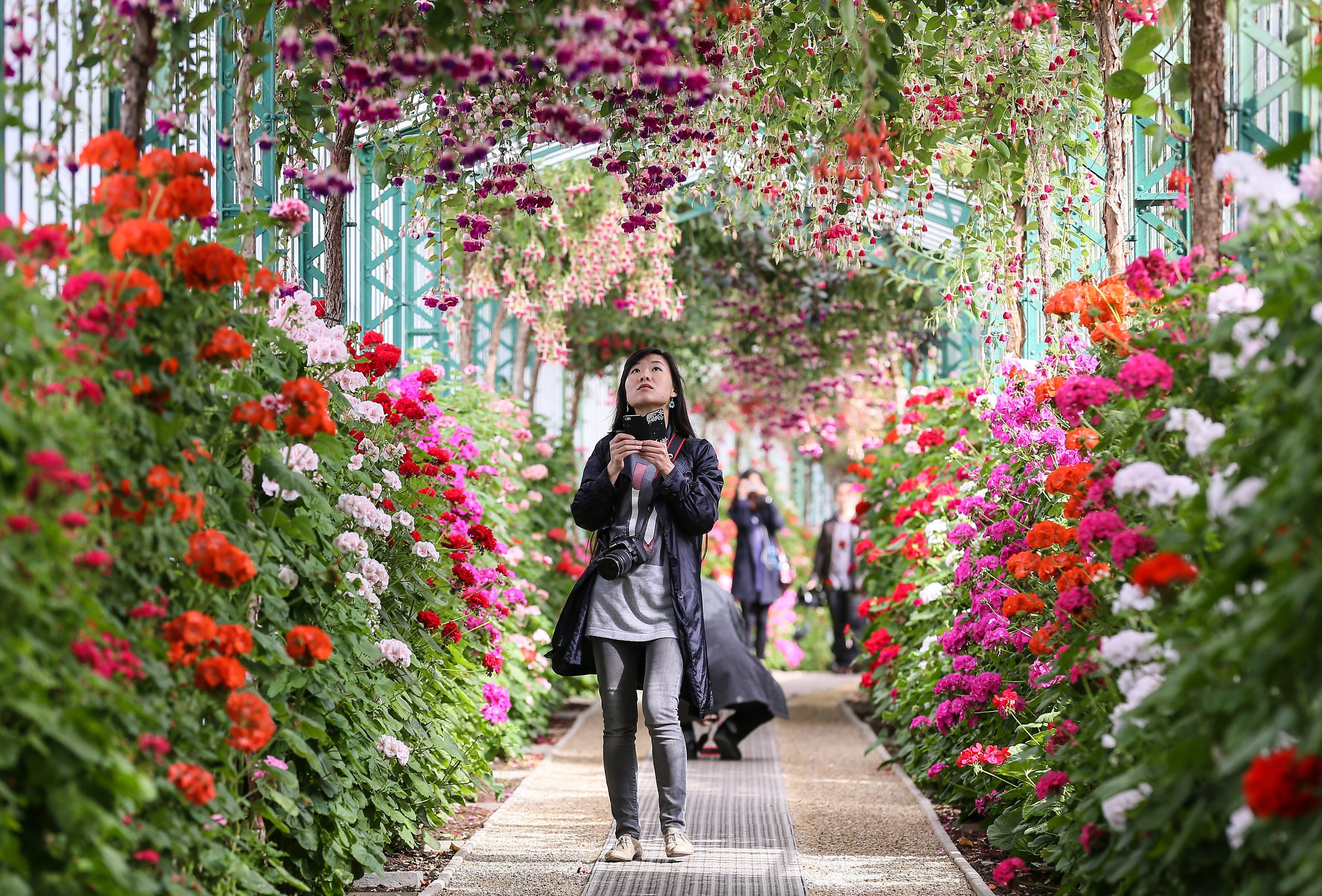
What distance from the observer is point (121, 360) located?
246 cm

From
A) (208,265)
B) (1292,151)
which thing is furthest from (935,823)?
(208,265)

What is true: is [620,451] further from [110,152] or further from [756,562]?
[756,562]

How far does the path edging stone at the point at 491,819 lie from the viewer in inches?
151

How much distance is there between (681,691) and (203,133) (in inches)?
104

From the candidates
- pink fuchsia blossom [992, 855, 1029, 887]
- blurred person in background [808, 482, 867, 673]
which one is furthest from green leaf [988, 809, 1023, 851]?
blurred person in background [808, 482, 867, 673]

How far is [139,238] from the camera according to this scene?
2.44 metres

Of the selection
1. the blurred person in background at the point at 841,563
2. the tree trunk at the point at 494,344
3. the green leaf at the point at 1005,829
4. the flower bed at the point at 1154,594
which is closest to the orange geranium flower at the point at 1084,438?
the flower bed at the point at 1154,594

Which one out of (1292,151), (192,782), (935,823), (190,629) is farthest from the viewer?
(935,823)

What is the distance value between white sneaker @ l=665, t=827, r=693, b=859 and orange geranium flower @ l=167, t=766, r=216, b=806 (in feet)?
6.64

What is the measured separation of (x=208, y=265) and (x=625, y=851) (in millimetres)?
2356

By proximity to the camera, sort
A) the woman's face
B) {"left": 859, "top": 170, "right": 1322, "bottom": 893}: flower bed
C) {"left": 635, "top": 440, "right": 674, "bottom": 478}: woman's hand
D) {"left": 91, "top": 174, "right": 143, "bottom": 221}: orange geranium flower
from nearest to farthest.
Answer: {"left": 859, "top": 170, "right": 1322, "bottom": 893}: flower bed → {"left": 91, "top": 174, "right": 143, "bottom": 221}: orange geranium flower → {"left": 635, "top": 440, "right": 674, "bottom": 478}: woman's hand → the woman's face

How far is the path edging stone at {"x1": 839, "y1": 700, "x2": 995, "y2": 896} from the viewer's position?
3.90 m

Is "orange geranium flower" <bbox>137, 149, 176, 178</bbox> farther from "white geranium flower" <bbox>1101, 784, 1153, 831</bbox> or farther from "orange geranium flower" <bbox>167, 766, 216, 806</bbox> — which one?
"white geranium flower" <bbox>1101, 784, 1153, 831</bbox>

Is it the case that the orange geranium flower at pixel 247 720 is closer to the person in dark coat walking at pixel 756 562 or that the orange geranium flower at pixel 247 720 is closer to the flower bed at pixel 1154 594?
the flower bed at pixel 1154 594
